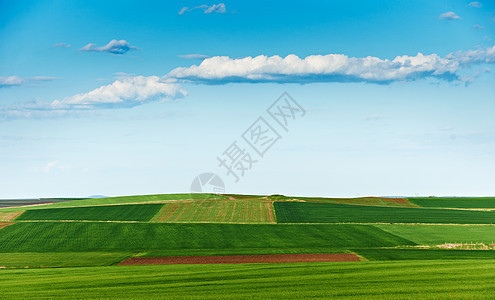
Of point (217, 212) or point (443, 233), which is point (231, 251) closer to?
point (443, 233)

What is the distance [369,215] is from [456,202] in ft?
108

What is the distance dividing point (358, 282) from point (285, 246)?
22801 millimetres

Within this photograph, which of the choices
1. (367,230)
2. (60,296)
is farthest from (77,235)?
(367,230)

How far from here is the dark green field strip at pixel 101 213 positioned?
76438 mm

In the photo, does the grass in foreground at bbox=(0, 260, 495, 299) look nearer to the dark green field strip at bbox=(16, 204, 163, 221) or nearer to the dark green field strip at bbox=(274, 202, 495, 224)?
the dark green field strip at bbox=(274, 202, 495, 224)

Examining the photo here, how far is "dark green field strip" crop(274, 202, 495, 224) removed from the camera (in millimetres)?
71312

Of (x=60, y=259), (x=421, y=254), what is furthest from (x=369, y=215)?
(x=60, y=259)

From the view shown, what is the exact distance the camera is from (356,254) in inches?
1795

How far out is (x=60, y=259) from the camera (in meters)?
46.3

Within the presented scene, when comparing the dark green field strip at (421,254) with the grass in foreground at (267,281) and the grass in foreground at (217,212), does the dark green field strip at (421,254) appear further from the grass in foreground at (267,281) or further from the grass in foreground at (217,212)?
the grass in foreground at (217,212)

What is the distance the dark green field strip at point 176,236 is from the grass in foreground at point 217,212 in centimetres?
565

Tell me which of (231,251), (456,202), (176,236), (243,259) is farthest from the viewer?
(456,202)

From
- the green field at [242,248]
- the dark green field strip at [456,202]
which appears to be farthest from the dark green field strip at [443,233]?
the dark green field strip at [456,202]

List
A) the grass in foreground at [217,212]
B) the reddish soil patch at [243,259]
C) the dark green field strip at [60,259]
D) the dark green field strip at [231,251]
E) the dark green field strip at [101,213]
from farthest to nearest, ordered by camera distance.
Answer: the dark green field strip at [101,213] → the grass in foreground at [217,212] → the dark green field strip at [231,251] → the dark green field strip at [60,259] → the reddish soil patch at [243,259]
